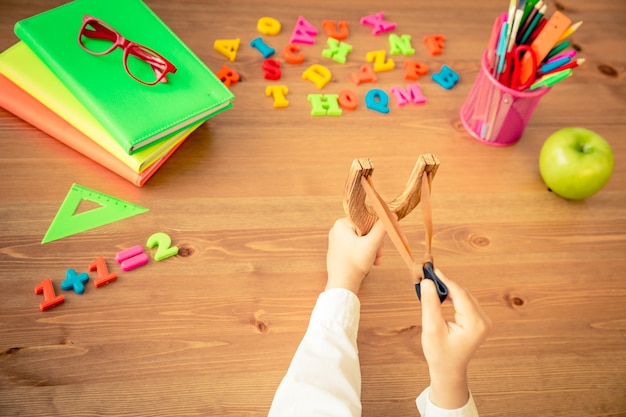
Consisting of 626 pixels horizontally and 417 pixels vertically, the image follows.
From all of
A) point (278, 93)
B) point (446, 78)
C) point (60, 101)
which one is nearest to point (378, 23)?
point (446, 78)

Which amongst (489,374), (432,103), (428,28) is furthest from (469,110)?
(489,374)

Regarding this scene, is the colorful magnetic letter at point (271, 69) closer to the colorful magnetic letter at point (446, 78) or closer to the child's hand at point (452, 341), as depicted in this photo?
the colorful magnetic letter at point (446, 78)

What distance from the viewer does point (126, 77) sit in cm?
85

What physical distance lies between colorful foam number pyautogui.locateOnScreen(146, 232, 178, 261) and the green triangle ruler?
0.18 feet

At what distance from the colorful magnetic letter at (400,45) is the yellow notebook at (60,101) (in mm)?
446

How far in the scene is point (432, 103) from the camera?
1015 millimetres

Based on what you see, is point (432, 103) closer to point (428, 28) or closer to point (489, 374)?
point (428, 28)

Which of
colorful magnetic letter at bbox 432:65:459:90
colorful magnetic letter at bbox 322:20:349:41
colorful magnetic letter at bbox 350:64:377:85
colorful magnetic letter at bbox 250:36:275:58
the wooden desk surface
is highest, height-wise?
colorful magnetic letter at bbox 322:20:349:41

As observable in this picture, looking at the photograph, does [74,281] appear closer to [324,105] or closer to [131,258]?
[131,258]

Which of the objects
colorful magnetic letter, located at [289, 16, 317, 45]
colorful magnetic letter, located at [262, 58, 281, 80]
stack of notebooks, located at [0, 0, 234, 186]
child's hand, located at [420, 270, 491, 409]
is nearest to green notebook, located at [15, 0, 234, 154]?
stack of notebooks, located at [0, 0, 234, 186]

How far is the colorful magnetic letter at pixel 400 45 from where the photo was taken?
1062 mm

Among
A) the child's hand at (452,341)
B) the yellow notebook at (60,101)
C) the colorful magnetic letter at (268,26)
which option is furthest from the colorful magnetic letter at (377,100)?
the child's hand at (452,341)

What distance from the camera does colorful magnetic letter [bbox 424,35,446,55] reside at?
1.07 m

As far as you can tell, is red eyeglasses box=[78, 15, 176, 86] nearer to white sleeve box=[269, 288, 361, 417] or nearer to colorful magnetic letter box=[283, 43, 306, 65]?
colorful magnetic letter box=[283, 43, 306, 65]
